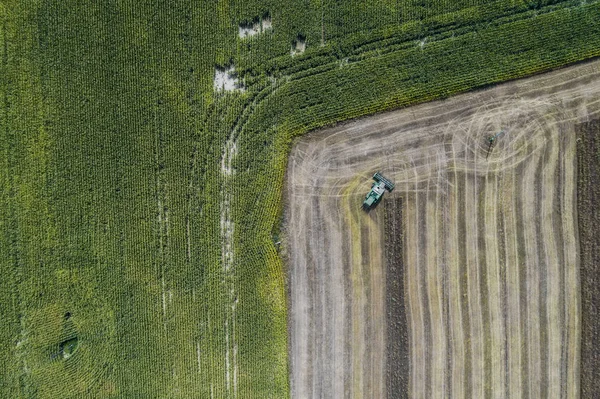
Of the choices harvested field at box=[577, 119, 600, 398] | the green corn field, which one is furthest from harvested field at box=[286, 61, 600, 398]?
the green corn field

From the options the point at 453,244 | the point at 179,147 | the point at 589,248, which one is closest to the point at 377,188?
the point at 453,244

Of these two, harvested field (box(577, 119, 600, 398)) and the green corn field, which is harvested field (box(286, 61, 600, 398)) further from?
the green corn field

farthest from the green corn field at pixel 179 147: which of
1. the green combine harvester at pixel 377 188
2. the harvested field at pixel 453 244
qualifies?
the green combine harvester at pixel 377 188

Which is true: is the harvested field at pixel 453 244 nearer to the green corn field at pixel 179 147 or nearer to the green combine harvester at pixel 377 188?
the green combine harvester at pixel 377 188

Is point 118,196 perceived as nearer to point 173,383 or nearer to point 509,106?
point 173,383

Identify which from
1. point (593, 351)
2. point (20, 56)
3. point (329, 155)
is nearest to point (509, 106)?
point (329, 155)

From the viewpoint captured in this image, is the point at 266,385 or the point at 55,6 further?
the point at 266,385

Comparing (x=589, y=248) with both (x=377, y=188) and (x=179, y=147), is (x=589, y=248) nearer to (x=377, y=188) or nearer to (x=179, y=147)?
(x=377, y=188)
